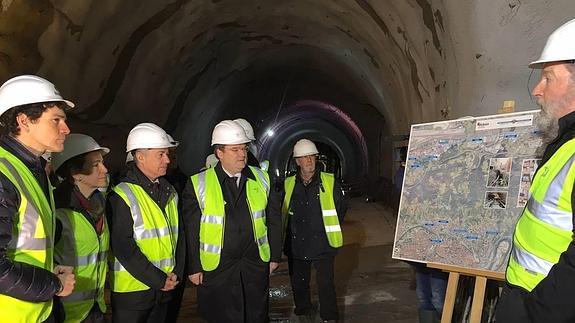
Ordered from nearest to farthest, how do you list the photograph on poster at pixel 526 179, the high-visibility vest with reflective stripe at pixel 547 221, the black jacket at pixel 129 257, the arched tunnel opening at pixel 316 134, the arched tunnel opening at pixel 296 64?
the high-visibility vest with reflective stripe at pixel 547 221 → the photograph on poster at pixel 526 179 → the black jacket at pixel 129 257 → the arched tunnel opening at pixel 296 64 → the arched tunnel opening at pixel 316 134

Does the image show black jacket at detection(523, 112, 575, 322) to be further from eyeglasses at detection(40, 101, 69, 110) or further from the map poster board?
eyeglasses at detection(40, 101, 69, 110)

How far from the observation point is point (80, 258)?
262 centimetres

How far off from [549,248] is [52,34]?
530 centimetres

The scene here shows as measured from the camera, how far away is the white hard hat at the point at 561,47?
1949mm

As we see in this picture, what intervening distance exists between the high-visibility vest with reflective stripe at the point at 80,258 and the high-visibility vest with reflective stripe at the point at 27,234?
→ 1.44ft

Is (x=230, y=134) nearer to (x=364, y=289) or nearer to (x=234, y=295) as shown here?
(x=234, y=295)

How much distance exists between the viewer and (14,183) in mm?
1982

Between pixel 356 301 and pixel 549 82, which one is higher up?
pixel 549 82

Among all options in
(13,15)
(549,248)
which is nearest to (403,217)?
(549,248)

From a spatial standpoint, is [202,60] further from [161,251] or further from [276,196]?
[161,251]

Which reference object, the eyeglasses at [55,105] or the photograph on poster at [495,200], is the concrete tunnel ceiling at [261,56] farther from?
the eyeglasses at [55,105]

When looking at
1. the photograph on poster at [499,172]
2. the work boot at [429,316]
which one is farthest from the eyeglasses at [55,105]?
the work boot at [429,316]

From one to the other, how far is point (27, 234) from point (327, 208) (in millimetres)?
3070

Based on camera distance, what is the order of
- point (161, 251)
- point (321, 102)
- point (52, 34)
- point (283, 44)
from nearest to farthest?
point (161, 251) < point (52, 34) < point (283, 44) < point (321, 102)
